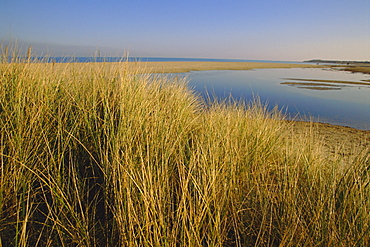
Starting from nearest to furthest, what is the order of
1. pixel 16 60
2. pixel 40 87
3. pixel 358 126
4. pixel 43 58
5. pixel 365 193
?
pixel 365 193, pixel 40 87, pixel 16 60, pixel 43 58, pixel 358 126

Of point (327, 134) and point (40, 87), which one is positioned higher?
point (40, 87)

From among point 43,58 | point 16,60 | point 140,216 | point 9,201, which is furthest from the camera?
point 43,58

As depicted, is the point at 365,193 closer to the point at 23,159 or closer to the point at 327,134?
the point at 23,159

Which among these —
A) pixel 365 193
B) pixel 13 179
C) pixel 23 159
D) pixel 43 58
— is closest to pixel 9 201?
pixel 13 179

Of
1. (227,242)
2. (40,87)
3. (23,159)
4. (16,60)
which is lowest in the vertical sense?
(227,242)

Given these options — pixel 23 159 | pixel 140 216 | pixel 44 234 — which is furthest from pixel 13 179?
pixel 140 216

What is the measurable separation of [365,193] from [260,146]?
102cm

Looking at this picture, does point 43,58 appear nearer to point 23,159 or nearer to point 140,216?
point 23,159

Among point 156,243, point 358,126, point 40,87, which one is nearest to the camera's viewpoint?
point 156,243

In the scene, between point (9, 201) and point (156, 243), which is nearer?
point (156, 243)

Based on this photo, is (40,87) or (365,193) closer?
(365,193)

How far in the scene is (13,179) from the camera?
4.99 feet

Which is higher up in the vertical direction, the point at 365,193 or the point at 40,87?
the point at 40,87

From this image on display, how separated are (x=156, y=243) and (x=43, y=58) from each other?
3.55 meters
